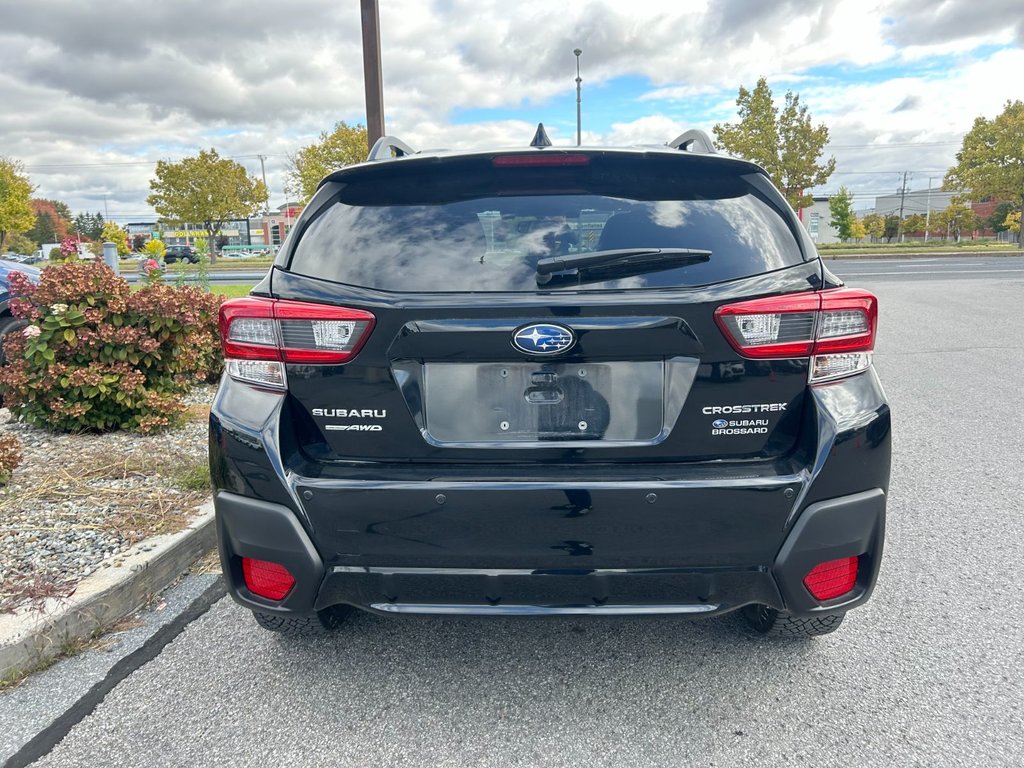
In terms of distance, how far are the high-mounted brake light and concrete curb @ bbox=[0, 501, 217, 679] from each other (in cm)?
230

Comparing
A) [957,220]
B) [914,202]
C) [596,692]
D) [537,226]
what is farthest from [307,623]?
[914,202]

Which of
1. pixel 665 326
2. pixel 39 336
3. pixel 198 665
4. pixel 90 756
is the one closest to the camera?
pixel 665 326

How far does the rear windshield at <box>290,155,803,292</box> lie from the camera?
2.14m

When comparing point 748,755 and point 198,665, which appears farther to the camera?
point 198,665

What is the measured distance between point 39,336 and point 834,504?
4.98 meters

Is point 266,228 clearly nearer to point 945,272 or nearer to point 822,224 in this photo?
point 822,224

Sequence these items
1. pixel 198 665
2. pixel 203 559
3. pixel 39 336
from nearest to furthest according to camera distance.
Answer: pixel 198 665 < pixel 203 559 < pixel 39 336

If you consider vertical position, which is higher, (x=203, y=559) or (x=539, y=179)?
(x=539, y=179)

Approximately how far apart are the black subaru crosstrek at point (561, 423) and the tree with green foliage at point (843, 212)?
8498 cm

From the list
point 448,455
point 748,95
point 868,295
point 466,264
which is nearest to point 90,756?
point 448,455

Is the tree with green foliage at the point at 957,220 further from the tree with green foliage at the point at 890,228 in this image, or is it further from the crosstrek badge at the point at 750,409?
the crosstrek badge at the point at 750,409

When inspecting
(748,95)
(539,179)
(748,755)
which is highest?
(748,95)

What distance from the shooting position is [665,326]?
81.5 inches

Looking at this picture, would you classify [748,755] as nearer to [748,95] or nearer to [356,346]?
[356,346]
